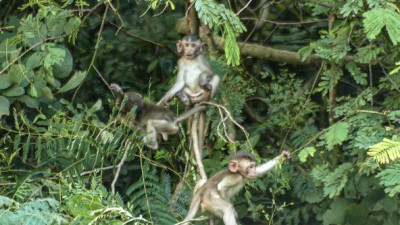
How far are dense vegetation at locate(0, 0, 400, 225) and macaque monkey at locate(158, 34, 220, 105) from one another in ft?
0.53

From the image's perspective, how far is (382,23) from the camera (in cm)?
747

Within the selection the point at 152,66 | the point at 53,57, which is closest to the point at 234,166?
the point at 53,57

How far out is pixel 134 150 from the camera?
26.2ft

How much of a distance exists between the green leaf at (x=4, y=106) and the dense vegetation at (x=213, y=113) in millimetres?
11

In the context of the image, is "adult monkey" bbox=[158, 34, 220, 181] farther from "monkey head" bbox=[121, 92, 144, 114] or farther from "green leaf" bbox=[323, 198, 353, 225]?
"green leaf" bbox=[323, 198, 353, 225]

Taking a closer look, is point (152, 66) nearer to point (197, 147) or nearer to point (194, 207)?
point (197, 147)

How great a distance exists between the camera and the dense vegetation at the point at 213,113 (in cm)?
756

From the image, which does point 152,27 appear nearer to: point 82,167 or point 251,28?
point 251,28

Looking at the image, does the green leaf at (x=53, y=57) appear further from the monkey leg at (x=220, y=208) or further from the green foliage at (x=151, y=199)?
the monkey leg at (x=220, y=208)

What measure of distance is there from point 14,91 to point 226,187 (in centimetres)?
219

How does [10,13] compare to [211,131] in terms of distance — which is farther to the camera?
[10,13]

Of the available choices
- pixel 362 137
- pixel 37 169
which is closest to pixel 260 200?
pixel 362 137

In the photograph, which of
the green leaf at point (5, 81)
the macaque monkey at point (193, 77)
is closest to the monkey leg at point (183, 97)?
the macaque monkey at point (193, 77)

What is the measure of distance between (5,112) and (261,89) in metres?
2.55
